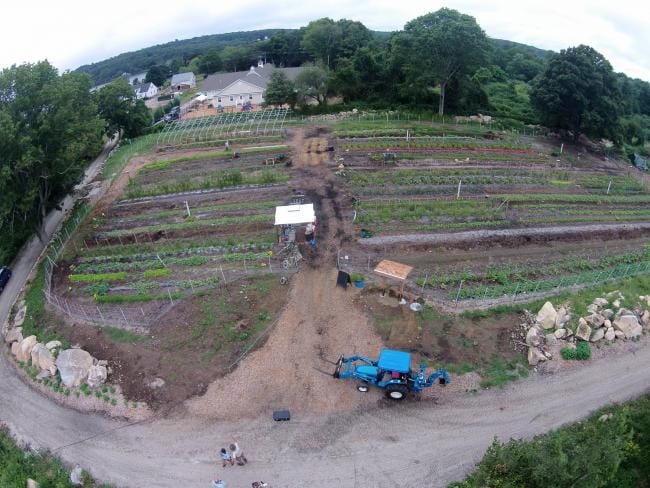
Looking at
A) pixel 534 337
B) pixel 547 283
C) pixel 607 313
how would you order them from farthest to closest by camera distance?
1. pixel 547 283
2. pixel 607 313
3. pixel 534 337

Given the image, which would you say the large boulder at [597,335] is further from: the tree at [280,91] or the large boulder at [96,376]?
the tree at [280,91]

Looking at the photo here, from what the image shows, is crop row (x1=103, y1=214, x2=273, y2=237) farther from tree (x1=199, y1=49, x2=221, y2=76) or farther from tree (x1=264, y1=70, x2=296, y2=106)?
tree (x1=199, y1=49, x2=221, y2=76)

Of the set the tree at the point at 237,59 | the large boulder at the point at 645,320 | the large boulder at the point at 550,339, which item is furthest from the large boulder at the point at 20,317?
the tree at the point at 237,59

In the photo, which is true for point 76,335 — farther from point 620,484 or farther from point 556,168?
point 556,168

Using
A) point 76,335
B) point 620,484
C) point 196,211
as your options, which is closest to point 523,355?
point 620,484

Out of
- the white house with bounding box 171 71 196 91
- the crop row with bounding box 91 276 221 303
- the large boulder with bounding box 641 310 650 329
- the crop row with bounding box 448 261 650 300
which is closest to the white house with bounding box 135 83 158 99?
the white house with bounding box 171 71 196 91

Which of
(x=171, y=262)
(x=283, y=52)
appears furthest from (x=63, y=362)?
(x=283, y=52)

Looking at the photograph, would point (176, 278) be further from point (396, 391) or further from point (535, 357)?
point (535, 357)
